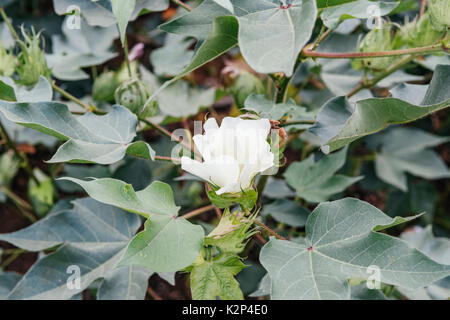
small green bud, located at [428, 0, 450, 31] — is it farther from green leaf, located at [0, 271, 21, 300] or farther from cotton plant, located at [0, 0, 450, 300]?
green leaf, located at [0, 271, 21, 300]

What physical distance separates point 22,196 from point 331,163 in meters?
0.77

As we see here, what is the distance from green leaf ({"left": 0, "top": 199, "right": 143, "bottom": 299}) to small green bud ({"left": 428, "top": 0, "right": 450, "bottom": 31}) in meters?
0.53

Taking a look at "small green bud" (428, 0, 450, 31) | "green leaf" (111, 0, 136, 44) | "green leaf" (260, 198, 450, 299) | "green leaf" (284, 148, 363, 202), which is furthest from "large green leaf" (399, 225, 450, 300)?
"green leaf" (111, 0, 136, 44)

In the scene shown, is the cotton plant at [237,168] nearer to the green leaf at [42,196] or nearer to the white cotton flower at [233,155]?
the white cotton flower at [233,155]

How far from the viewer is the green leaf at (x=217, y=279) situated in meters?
0.55

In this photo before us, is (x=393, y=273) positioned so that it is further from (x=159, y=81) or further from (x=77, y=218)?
(x=159, y=81)

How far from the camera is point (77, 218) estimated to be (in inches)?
29.0

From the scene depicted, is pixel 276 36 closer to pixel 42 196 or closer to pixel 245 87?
pixel 245 87

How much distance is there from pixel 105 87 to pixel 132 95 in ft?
0.67

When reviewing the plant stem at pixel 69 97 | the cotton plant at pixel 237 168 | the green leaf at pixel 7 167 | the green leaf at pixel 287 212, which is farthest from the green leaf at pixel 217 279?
the green leaf at pixel 7 167

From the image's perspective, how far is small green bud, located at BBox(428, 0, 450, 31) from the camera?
0.59m

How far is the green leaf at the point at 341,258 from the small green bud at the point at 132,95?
345 mm

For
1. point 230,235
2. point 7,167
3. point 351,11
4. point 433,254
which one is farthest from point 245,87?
point 7,167
